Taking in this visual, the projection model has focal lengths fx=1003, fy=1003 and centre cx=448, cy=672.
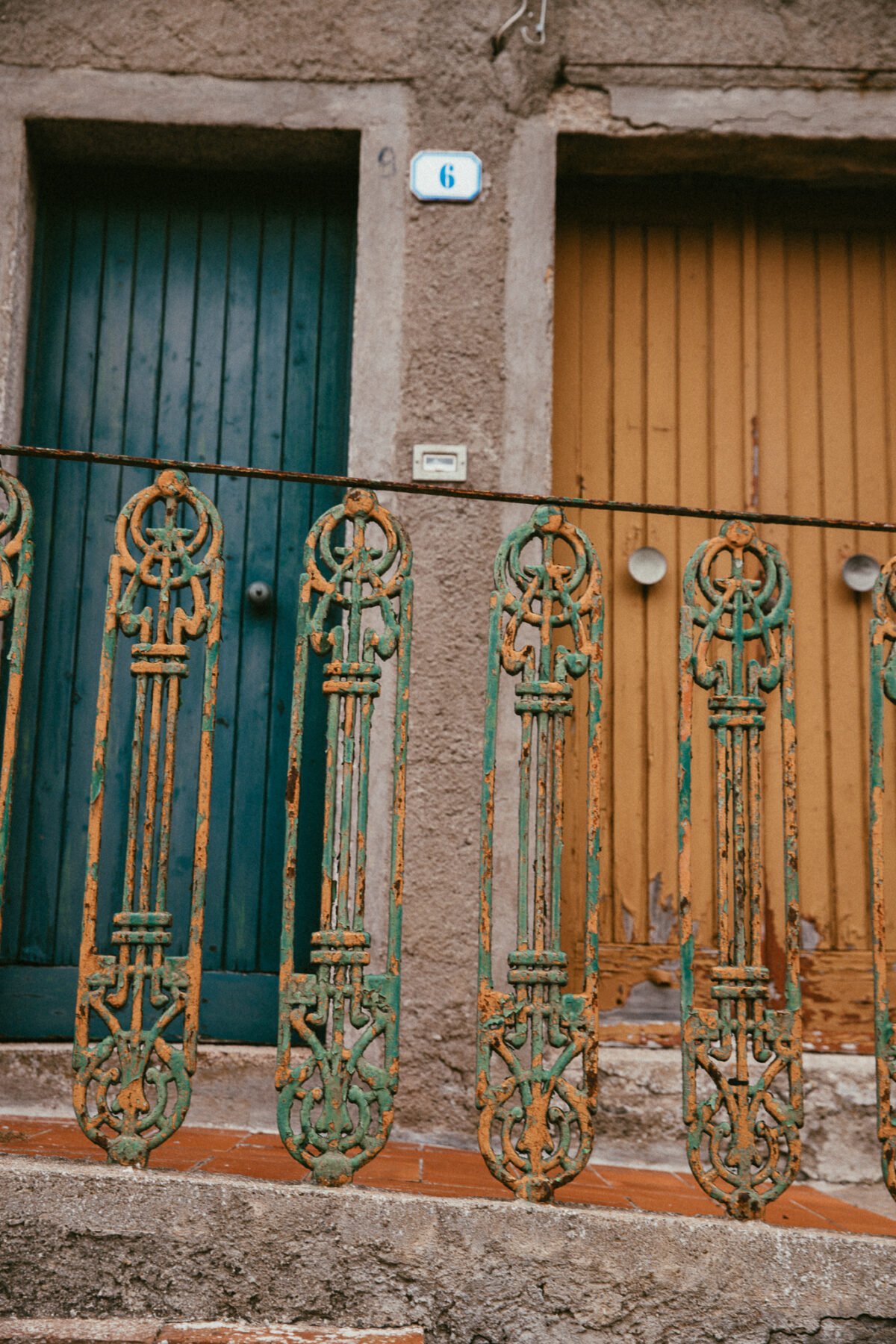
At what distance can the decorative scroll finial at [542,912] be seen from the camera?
1.57 meters

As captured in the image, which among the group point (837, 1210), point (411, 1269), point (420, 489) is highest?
point (420, 489)

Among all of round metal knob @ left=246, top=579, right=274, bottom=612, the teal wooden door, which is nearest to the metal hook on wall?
the teal wooden door

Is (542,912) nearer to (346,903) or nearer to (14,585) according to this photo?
(346,903)

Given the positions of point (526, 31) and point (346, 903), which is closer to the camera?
point (346, 903)

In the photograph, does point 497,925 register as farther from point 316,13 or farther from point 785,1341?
point 316,13

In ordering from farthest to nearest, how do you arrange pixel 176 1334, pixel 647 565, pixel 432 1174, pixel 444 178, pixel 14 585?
pixel 647 565, pixel 444 178, pixel 432 1174, pixel 14 585, pixel 176 1334

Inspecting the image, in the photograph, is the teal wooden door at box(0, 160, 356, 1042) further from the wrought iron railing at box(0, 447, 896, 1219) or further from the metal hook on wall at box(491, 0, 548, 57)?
the wrought iron railing at box(0, 447, 896, 1219)

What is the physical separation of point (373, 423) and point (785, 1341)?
2372mm

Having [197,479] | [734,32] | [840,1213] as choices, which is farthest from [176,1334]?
[734,32]

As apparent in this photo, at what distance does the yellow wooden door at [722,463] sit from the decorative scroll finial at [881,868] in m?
1.26

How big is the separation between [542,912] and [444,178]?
2339 mm

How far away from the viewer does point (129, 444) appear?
3.20m

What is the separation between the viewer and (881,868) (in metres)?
1.72

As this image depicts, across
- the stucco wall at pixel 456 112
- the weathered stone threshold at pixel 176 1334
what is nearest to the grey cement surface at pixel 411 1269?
the weathered stone threshold at pixel 176 1334
